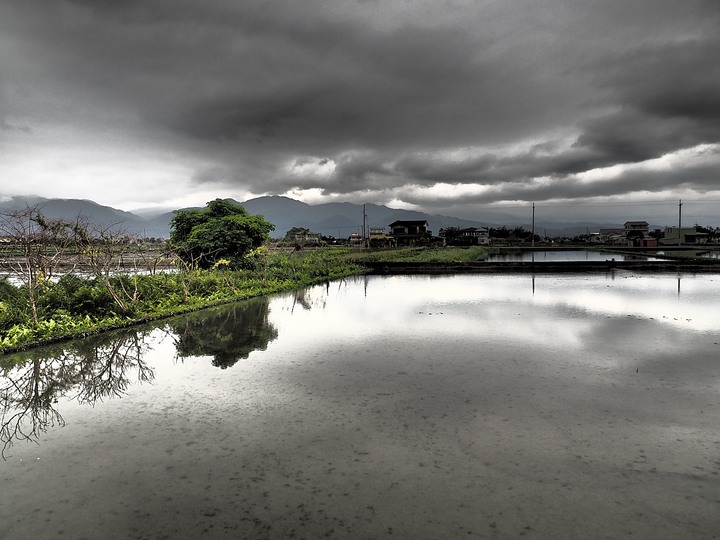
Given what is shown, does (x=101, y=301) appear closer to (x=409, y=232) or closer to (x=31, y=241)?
(x=31, y=241)

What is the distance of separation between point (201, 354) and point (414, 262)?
91.8ft

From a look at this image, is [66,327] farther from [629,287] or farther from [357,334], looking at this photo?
[629,287]

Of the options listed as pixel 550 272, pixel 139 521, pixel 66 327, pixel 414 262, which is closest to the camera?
Result: pixel 139 521

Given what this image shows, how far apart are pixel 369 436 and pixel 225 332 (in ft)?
26.5

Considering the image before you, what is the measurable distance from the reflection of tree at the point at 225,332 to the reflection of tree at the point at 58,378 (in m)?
1.28

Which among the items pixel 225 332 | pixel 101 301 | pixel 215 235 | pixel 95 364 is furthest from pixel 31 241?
pixel 215 235

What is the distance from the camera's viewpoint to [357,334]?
472 inches

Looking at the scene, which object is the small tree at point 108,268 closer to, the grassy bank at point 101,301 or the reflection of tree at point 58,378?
the grassy bank at point 101,301

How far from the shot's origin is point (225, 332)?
1261cm

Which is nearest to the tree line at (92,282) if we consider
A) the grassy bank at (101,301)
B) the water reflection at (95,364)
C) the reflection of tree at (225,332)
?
the grassy bank at (101,301)

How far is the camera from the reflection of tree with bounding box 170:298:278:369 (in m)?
10.4

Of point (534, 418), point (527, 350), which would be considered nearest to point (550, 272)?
point (527, 350)

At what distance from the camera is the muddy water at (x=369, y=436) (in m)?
4.14

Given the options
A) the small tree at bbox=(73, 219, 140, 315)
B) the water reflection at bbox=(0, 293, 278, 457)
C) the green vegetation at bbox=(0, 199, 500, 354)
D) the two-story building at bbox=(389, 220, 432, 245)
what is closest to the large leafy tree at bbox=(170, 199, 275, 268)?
the green vegetation at bbox=(0, 199, 500, 354)
